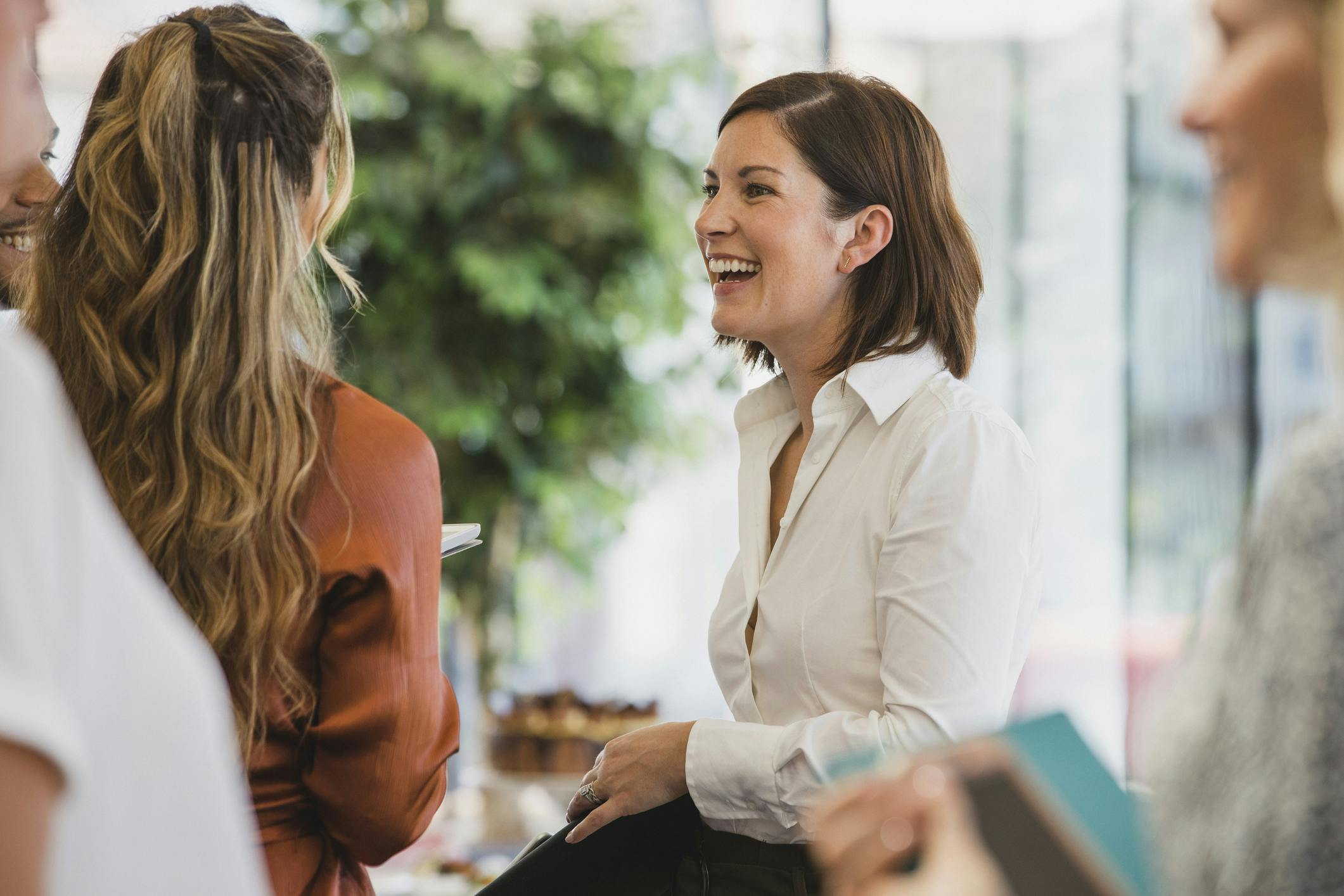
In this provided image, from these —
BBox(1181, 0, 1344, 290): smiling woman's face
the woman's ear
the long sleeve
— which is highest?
BBox(1181, 0, 1344, 290): smiling woman's face

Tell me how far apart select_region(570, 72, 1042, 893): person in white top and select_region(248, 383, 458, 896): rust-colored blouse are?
26 cm

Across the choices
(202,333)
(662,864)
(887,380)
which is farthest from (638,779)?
(202,333)

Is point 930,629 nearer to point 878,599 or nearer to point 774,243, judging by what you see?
point 878,599

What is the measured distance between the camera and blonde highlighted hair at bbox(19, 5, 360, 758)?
109cm

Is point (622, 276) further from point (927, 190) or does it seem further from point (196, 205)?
point (196, 205)

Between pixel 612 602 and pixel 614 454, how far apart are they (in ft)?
3.76

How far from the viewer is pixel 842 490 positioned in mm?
1403

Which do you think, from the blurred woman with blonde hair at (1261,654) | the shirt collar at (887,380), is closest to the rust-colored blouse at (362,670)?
the shirt collar at (887,380)

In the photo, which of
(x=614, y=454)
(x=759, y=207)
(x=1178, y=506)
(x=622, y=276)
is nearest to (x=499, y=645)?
(x=614, y=454)

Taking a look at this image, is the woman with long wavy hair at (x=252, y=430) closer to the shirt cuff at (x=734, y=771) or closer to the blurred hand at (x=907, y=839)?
the shirt cuff at (x=734, y=771)

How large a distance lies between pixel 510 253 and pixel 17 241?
2.19 meters

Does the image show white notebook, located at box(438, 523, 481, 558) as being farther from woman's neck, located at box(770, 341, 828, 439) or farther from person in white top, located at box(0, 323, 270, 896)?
person in white top, located at box(0, 323, 270, 896)

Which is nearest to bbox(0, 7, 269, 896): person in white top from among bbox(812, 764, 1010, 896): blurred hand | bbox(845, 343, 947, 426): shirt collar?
bbox(812, 764, 1010, 896): blurred hand

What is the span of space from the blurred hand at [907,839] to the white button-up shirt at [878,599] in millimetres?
577
